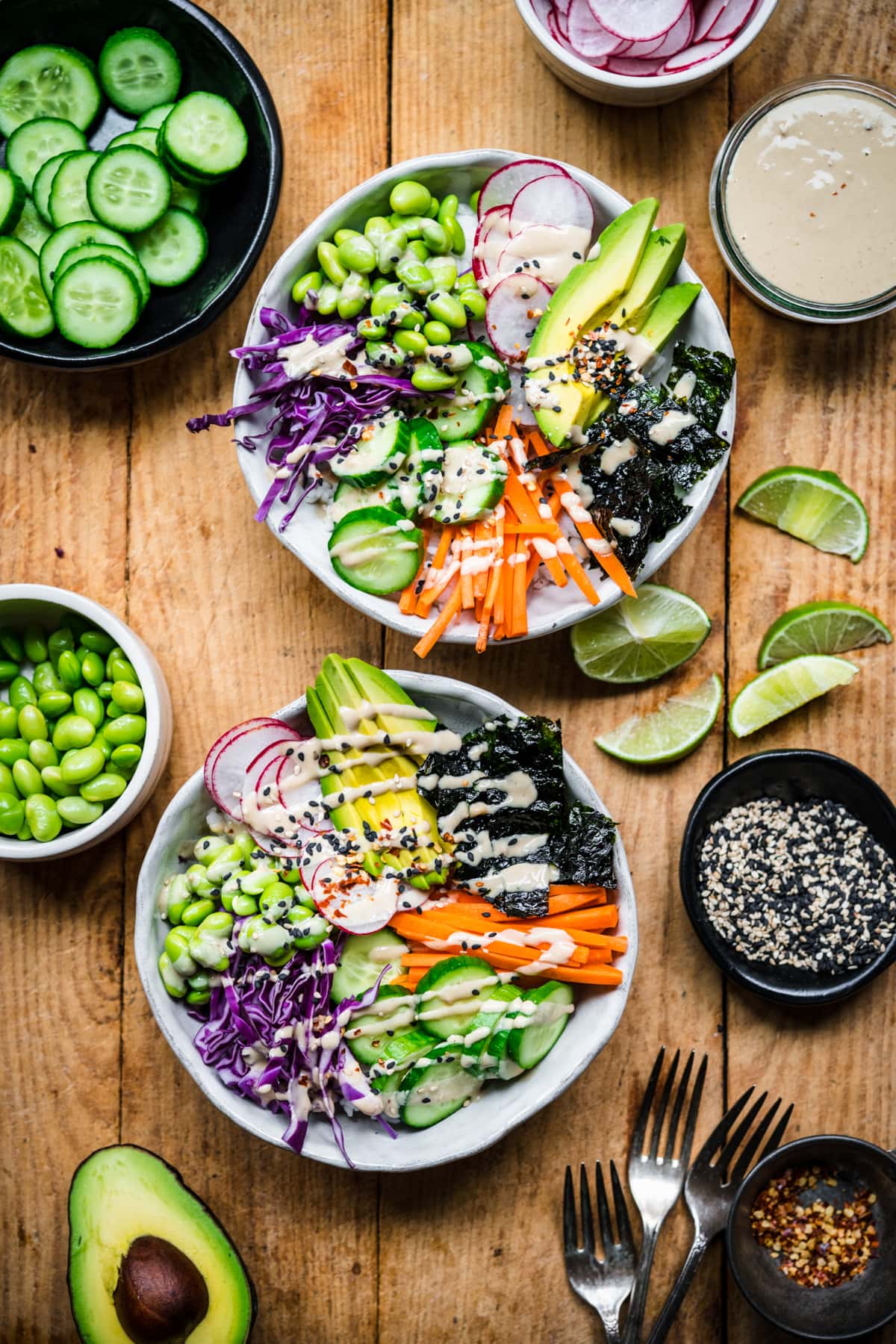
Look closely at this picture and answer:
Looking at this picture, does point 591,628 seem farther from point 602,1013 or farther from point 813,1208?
point 813,1208

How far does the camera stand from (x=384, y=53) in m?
2.29

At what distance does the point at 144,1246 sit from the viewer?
2.06 m

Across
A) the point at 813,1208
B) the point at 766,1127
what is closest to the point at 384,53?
the point at 766,1127

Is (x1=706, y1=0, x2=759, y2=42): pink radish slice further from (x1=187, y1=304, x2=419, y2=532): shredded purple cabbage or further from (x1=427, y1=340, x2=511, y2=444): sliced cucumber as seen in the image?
(x1=187, y1=304, x2=419, y2=532): shredded purple cabbage

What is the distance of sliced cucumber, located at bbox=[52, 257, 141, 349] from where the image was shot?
2.05 m

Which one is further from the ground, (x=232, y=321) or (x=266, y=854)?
(x=232, y=321)

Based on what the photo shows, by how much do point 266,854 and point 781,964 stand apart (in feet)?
3.51

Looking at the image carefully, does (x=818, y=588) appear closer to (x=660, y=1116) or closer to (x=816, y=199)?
(x=816, y=199)

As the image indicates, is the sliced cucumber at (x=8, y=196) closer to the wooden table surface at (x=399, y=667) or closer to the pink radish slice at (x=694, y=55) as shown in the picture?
the wooden table surface at (x=399, y=667)

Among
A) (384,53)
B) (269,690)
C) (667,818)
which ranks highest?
(384,53)

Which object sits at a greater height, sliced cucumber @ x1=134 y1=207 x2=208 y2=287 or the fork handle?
sliced cucumber @ x1=134 y1=207 x2=208 y2=287

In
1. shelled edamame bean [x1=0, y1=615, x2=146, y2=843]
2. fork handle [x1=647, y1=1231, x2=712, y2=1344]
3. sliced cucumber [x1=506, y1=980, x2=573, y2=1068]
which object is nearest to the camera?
sliced cucumber [x1=506, y1=980, x2=573, y2=1068]

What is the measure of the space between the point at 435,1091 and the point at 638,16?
2068 millimetres

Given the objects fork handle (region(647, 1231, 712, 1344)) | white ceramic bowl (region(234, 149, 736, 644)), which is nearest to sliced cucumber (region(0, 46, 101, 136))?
white ceramic bowl (region(234, 149, 736, 644))
